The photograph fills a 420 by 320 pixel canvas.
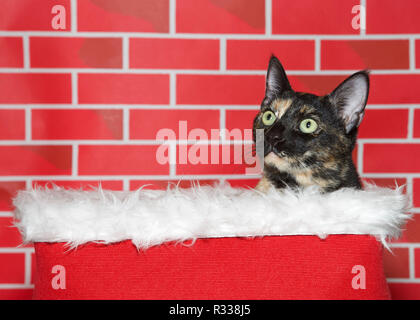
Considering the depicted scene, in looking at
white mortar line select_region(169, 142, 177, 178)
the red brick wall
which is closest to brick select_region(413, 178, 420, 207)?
the red brick wall

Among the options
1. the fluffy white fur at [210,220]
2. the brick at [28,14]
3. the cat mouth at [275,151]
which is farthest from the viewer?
the brick at [28,14]

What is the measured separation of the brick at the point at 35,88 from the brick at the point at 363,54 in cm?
94

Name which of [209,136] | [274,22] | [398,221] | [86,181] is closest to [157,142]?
[209,136]

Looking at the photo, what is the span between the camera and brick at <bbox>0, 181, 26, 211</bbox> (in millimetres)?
1333

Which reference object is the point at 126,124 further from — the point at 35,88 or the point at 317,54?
the point at 317,54

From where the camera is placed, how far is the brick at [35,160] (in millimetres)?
1336

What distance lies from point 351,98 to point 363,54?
0.51 m

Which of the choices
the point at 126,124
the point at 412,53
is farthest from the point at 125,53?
the point at 412,53

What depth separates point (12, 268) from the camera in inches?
53.0

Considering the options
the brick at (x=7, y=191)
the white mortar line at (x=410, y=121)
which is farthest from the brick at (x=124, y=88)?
the white mortar line at (x=410, y=121)

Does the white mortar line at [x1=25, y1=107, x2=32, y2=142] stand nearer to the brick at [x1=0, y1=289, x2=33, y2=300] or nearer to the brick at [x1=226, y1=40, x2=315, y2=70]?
the brick at [x1=0, y1=289, x2=33, y2=300]

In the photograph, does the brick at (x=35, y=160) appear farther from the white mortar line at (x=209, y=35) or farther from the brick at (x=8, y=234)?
the white mortar line at (x=209, y=35)

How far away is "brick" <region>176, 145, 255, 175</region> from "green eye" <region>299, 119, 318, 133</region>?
449 mm

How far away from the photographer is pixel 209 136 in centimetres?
136
